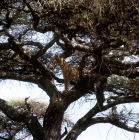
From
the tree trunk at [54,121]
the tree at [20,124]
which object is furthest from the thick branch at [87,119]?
the tree at [20,124]

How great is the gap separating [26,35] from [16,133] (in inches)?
49.3

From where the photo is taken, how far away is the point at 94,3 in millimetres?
1984


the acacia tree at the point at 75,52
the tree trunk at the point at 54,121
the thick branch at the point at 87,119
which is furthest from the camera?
the thick branch at the point at 87,119

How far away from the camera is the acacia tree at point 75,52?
7.00 feet


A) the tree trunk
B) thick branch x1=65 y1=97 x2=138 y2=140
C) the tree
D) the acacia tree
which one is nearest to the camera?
the acacia tree

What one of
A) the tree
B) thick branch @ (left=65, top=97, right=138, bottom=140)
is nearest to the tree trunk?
thick branch @ (left=65, top=97, right=138, bottom=140)

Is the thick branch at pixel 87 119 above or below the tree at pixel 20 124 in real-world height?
below

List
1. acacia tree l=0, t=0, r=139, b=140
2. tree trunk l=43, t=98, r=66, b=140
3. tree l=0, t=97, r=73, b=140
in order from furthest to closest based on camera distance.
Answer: tree l=0, t=97, r=73, b=140
tree trunk l=43, t=98, r=66, b=140
acacia tree l=0, t=0, r=139, b=140

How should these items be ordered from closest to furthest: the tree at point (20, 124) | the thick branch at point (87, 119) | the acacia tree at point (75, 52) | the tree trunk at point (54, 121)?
the acacia tree at point (75, 52)
the tree trunk at point (54, 121)
the thick branch at point (87, 119)
the tree at point (20, 124)

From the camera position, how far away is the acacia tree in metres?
2.13

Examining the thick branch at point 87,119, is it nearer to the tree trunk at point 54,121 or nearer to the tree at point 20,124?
the tree trunk at point 54,121

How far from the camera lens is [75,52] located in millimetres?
2664

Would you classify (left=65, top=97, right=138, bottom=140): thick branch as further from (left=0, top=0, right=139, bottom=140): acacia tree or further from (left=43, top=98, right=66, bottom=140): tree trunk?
(left=43, top=98, right=66, bottom=140): tree trunk

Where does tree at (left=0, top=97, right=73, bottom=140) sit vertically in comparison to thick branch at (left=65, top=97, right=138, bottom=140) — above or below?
above
